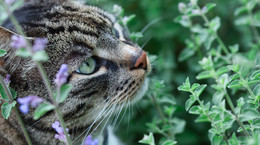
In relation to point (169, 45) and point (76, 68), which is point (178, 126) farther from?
point (169, 45)

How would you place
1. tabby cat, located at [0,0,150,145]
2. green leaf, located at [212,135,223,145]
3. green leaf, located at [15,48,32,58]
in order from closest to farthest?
1. green leaf, located at [15,48,32,58]
2. green leaf, located at [212,135,223,145]
3. tabby cat, located at [0,0,150,145]

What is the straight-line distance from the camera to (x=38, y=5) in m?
1.75

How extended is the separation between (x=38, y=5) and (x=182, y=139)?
4.35 ft

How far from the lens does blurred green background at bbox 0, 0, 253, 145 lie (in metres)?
2.46

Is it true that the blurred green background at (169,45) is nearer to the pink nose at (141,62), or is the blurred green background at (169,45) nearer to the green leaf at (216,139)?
the pink nose at (141,62)

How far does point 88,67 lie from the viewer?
1.63 m

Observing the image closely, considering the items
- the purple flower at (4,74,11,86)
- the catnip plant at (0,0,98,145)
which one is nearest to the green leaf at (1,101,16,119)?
the catnip plant at (0,0,98,145)

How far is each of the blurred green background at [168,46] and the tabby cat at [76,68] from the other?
2.36ft

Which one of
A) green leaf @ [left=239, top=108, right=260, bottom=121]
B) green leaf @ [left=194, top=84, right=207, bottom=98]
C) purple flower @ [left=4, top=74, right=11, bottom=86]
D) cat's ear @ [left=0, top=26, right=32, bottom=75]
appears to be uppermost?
cat's ear @ [left=0, top=26, right=32, bottom=75]

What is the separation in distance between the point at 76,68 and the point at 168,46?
130 cm

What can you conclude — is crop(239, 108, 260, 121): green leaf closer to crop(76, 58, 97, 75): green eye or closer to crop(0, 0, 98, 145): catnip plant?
crop(0, 0, 98, 145): catnip plant


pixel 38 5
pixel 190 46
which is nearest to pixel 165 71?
pixel 190 46

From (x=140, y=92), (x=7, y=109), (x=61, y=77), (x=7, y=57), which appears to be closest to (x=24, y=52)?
(x=61, y=77)

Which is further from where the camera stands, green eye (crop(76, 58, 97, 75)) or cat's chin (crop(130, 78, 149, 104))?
cat's chin (crop(130, 78, 149, 104))
